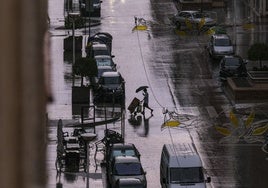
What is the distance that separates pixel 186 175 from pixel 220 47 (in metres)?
28.6

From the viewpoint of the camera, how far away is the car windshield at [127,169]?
103ft

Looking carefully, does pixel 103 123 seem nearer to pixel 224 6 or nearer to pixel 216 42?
pixel 216 42

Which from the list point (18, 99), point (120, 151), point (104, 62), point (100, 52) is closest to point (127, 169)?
point (120, 151)

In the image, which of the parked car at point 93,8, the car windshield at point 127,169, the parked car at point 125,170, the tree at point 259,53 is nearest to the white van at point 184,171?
the parked car at point 125,170

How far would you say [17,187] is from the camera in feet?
6.50

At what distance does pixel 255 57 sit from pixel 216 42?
334 inches

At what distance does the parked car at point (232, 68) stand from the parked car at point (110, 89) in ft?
18.6

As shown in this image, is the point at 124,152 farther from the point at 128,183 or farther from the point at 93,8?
the point at 93,8

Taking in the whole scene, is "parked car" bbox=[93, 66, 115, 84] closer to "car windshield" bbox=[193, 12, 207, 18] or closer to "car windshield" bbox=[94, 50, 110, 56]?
"car windshield" bbox=[94, 50, 110, 56]

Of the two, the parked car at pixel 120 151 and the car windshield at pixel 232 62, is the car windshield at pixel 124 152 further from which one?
the car windshield at pixel 232 62

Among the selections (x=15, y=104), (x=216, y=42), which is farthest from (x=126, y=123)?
(x=15, y=104)

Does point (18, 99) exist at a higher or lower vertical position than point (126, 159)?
higher

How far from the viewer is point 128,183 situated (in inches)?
1193

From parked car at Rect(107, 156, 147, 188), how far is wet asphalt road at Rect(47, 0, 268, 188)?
2.97 feet
